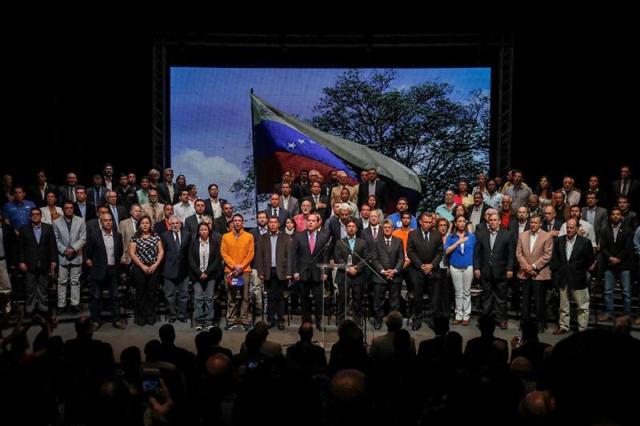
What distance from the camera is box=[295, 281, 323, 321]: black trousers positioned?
1121 cm

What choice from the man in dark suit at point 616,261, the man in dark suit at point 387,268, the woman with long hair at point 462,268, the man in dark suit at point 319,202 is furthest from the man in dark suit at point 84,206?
the man in dark suit at point 616,261

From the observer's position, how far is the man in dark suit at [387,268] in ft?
36.6

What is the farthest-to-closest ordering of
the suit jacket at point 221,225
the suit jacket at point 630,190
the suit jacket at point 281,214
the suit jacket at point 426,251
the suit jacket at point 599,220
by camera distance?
the suit jacket at point 630,190
the suit jacket at point 221,225
the suit jacket at point 281,214
the suit jacket at point 599,220
the suit jacket at point 426,251

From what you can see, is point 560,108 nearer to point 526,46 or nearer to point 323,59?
point 526,46

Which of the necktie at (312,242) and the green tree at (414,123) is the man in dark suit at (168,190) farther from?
the green tree at (414,123)

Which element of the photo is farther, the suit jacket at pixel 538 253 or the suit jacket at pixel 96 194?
the suit jacket at pixel 96 194

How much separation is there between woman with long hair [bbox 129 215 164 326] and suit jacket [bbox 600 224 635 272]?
22.2 feet

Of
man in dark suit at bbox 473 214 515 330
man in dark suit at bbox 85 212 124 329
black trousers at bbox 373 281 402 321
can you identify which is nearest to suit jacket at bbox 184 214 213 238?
man in dark suit at bbox 85 212 124 329

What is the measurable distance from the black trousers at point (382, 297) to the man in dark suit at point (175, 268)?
9.63 feet

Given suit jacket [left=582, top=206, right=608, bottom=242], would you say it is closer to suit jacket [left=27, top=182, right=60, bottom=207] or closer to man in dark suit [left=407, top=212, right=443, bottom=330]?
man in dark suit [left=407, top=212, right=443, bottom=330]

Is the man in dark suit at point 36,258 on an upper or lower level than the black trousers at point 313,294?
upper

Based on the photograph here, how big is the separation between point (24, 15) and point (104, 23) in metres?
1.39

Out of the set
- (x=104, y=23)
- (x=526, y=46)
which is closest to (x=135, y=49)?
(x=104, y=23)

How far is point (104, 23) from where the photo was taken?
13.7 metres
